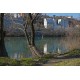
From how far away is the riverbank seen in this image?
332 inches

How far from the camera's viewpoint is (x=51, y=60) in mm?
8516

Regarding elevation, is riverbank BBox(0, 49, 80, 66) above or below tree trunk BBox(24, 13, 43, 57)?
below

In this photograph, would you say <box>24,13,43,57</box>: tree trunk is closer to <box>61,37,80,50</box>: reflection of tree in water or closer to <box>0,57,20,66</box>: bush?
<box>0,57,20,66</box>: bush

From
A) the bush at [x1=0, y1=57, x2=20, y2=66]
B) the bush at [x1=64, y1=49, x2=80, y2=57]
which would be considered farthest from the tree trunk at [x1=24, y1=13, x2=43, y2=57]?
the bush at [x1=64, y1=49, x2=80, y2=57]

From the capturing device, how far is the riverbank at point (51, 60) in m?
8.43

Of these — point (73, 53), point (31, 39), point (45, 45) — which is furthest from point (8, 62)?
point (73, 53)

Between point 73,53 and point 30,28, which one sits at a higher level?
point 30,28

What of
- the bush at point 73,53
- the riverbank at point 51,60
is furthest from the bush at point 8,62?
the bush at point 73,53

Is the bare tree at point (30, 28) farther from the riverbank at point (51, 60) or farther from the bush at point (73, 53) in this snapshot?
the bush at point (73, 53)

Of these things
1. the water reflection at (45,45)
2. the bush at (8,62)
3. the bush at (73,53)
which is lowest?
the bush at (8,62)

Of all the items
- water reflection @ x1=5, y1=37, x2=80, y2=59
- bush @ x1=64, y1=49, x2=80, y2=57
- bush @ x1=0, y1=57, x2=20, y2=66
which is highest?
water reflection @ x1=5, y1=37, x2=80, y2=59

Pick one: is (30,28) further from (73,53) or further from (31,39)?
(73,53)
